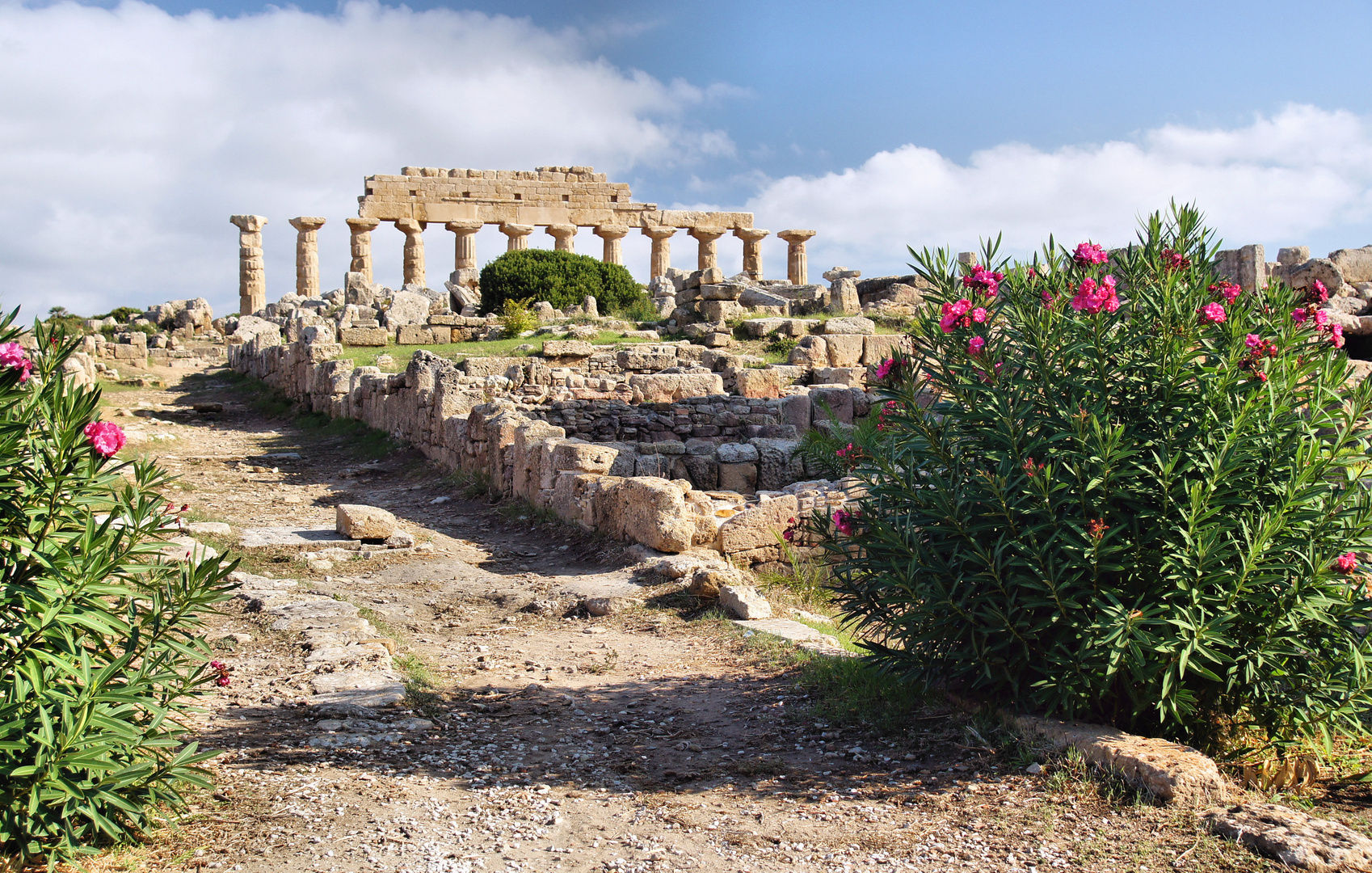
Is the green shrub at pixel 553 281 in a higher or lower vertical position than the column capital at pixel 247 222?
lower

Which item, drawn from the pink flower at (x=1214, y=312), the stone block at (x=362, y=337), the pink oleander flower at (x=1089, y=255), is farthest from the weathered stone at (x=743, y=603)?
the stone block at (x=362, y=337)

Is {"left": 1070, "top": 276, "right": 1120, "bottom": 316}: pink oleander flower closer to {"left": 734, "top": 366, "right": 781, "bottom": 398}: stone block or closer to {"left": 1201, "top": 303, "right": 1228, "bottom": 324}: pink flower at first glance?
{"left": 1201, "top": 303, "right": 1228, "bottom": 324}: pink flower

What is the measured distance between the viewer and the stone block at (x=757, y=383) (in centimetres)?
1579

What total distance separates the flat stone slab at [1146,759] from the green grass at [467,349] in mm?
15947

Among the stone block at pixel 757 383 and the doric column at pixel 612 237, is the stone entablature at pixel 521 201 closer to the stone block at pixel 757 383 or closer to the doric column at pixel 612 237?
the doric column at pixel 612 237

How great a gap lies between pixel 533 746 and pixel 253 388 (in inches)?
875

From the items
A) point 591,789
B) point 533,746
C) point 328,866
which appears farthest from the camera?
point 533,746

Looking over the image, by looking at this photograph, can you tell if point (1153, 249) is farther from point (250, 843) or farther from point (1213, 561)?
point (250, 843)

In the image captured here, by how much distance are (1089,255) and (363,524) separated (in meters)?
7.15

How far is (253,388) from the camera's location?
80.9 feet

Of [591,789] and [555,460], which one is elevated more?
[555,460]

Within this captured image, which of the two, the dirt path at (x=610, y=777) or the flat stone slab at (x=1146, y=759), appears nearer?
the dirt path at (x=610, y=777)

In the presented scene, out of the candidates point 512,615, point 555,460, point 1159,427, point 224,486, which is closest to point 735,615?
point 512,615

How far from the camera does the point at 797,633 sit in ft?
21.1
